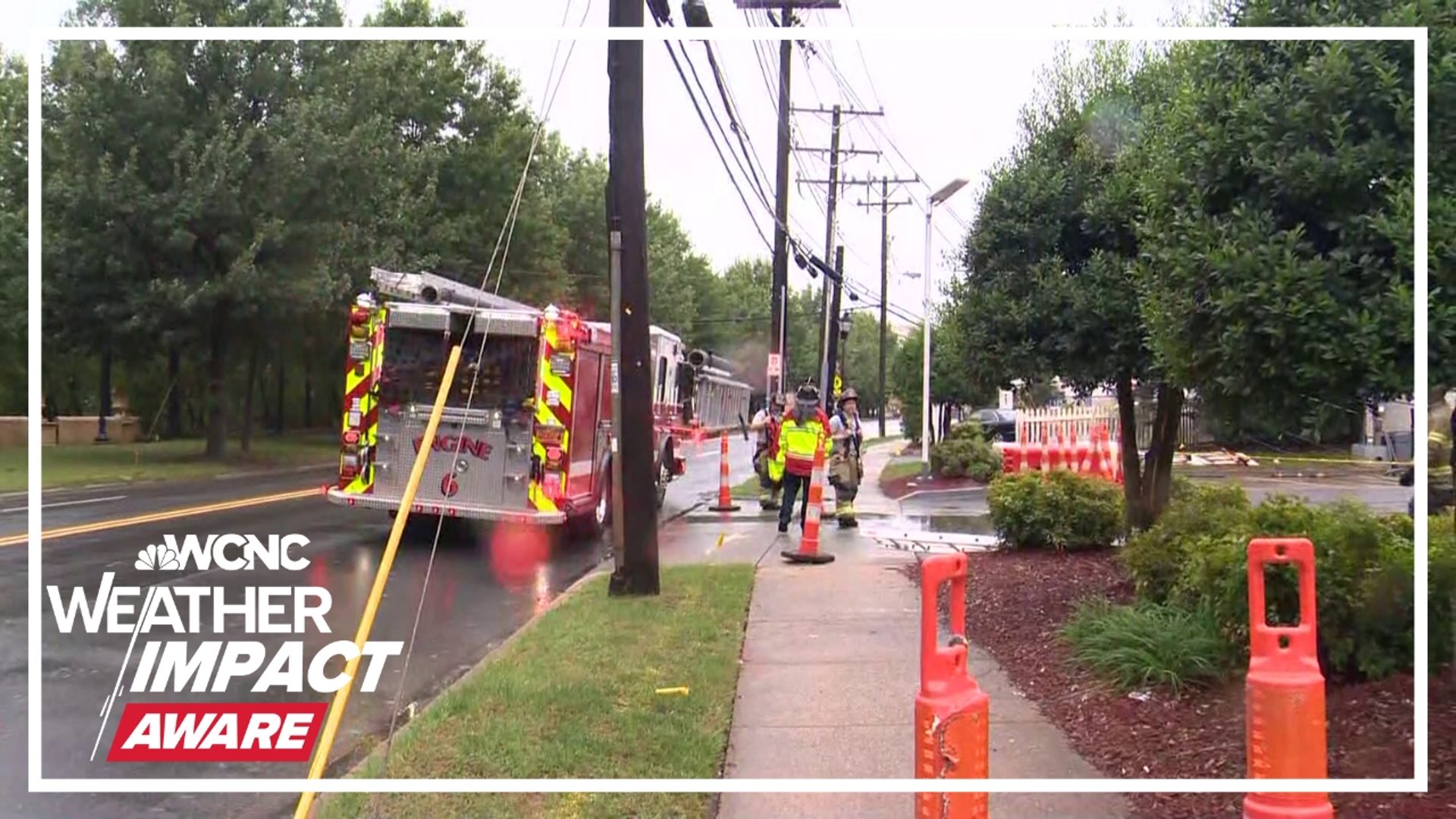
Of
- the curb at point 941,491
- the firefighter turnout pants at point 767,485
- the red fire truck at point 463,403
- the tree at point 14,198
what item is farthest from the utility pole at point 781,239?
the tree at point 14,198

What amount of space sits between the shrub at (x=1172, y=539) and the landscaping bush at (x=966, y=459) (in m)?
14.0

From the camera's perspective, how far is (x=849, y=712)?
5480 mm

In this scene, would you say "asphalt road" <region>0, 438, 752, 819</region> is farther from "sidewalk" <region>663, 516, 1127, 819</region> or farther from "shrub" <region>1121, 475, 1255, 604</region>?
"shrub" <region>1121, 475, 1255, 604</region>

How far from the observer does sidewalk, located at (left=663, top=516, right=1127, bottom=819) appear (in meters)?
4.31

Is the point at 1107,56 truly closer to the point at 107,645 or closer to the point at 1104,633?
the point at 1104,633

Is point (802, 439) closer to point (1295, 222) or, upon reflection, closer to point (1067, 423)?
point (1295, 222)

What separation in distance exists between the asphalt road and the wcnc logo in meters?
0.07

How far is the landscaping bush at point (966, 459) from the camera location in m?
21.1

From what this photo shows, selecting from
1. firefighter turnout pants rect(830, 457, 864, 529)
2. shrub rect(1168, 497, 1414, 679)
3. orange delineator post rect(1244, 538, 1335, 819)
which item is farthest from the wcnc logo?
firefighter turnout pants rect(830, 457, 864, 529)

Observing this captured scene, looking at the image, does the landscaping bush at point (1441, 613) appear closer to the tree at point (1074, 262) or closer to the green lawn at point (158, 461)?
the tree at point (1074, 262)

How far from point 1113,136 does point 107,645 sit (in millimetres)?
7482

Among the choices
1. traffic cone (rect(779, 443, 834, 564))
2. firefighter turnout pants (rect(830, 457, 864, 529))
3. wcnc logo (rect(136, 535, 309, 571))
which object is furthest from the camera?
firefighter turnout pants (rect(830, 457, 864, 529))

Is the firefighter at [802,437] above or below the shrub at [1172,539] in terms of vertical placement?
Result: above

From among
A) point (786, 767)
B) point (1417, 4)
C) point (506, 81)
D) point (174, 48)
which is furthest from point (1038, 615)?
point (506, 81)
